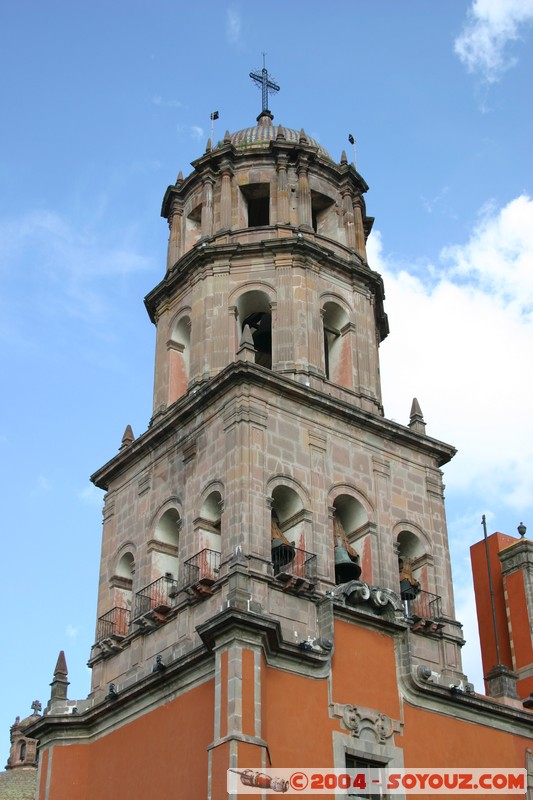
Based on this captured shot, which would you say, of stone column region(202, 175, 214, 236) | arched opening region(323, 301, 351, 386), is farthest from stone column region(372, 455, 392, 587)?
stone column region(202, 175, 214, 236)

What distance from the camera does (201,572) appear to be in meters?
25.6

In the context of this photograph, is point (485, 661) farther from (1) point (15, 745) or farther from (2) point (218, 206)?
(1) point (15, 745)

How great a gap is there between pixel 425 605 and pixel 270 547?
168 inches

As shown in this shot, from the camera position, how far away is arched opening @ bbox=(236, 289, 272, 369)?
3003cm

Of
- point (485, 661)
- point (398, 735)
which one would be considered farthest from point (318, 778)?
point (485, 661)

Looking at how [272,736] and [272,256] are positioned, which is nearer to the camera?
[272,736]

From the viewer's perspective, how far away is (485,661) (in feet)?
108

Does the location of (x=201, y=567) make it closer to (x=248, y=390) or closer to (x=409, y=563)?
(x=248, y=390)

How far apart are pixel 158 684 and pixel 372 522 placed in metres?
5.74

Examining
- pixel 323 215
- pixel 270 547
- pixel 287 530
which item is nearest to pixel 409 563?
pixel 287 530

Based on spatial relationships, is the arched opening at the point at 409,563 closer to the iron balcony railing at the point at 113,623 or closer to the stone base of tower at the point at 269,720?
the stone base of tower at the point at 269,720

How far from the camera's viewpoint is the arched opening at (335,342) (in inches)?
1188

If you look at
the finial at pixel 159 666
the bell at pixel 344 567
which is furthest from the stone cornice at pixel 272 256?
the finial at pixel 159 666

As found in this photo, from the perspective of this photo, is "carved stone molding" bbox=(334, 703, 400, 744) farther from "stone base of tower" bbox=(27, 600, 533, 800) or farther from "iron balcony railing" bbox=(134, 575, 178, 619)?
"iron balcony railing" bbox=(134, 575, 178, 619)
